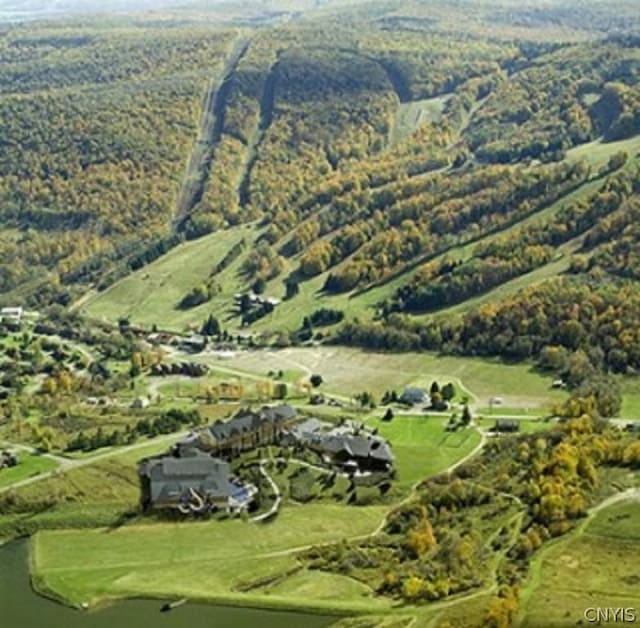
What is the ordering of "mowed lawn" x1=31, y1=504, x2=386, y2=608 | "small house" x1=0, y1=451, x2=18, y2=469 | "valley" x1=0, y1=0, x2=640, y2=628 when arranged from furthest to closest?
"small house" x1=0, y1=451, x2=18, y2=469, "mowed lawn" x1=31, y1=504, x2=386, y2=608, "valley" x1=0, y1=0, x2=640, y2=628

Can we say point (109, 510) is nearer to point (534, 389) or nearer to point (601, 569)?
point (601, 569)

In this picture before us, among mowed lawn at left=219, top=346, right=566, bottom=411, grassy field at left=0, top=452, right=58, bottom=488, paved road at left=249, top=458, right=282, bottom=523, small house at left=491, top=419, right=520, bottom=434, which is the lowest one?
mowed lawn at left=219, top=346, right=566, bottom=411

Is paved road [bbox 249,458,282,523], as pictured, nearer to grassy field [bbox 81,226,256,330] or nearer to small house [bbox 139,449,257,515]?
small house [bbox 139,449,257,515]

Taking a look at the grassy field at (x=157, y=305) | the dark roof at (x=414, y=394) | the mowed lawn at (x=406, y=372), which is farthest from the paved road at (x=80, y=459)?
the grassy field at (x=157, y=305)

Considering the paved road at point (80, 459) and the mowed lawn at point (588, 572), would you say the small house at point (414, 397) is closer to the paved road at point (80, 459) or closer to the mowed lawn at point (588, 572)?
the paved road at point (80, 459)

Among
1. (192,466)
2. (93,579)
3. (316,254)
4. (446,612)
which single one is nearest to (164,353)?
(316,254)

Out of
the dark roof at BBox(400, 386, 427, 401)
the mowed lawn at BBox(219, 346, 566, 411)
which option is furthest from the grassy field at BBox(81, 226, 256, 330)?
the dark roof at BBox(400, 386, 427, 401)

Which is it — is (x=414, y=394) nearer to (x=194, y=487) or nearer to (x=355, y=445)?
(x=355, y=445)
